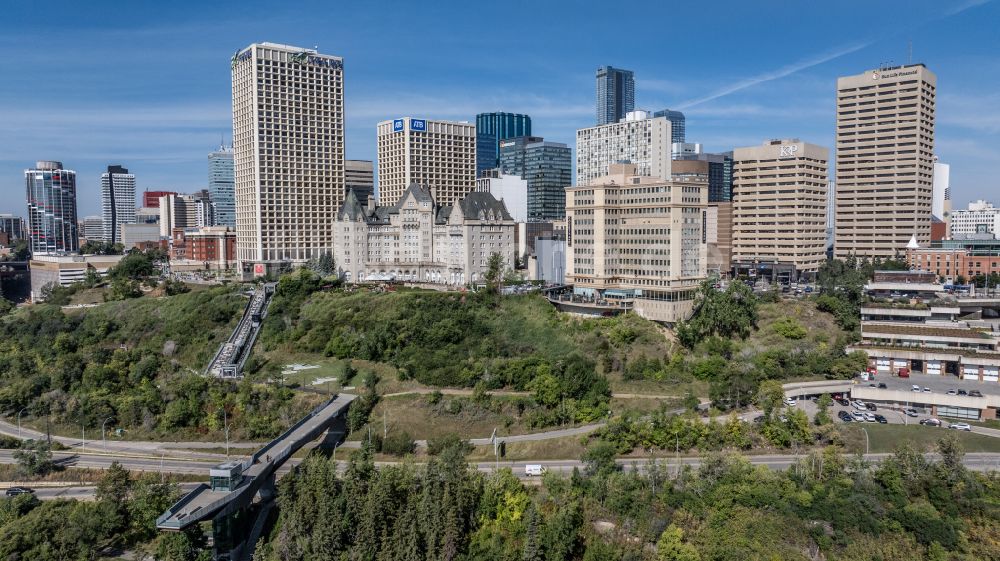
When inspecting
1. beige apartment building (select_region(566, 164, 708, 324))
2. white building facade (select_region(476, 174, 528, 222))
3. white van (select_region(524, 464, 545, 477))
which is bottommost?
white van (select_region(524, 464, 545, 477))

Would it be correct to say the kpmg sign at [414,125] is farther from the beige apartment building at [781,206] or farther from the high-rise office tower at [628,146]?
the beige apartment building at [781,206]

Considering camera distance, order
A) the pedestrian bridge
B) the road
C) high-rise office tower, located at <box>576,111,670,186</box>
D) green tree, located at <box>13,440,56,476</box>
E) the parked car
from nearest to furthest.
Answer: the pedestrian bridge
the road
the parked car
green tree, located at <box>13,440,56,476</box>
high-rise office tower, located at <box>576,111,670,186</box>

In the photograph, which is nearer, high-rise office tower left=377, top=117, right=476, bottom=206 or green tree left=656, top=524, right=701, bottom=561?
green tree left=656, top=524, right=701, bottom=561

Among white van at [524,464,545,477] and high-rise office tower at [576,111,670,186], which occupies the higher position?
high-rise office tower at [576,111,670,186]

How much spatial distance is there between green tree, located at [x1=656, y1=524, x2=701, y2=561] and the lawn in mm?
23781

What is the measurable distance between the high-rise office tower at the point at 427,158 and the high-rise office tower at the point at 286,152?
1058 centimetres

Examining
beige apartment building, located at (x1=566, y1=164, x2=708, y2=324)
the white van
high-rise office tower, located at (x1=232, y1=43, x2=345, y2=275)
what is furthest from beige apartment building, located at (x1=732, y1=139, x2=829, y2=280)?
the white van

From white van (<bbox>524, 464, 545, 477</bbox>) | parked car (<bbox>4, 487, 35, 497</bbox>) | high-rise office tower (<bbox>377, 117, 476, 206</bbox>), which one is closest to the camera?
white van (<bbox>524, 464, 545, 477</bbox>)

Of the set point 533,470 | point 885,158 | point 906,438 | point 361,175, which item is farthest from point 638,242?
point 361,175

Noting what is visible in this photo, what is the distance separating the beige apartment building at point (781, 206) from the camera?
135375 mm

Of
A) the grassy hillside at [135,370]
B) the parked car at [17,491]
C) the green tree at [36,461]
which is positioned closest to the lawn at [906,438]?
the grassy hillside at [135,370]

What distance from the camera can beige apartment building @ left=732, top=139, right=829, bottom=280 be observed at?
5330 inches

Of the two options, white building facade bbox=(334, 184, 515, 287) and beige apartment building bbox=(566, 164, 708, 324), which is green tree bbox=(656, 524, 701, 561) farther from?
white building facade bbox=(334, 184, 515, 287)

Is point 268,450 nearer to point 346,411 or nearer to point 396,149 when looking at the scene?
point 346,411
